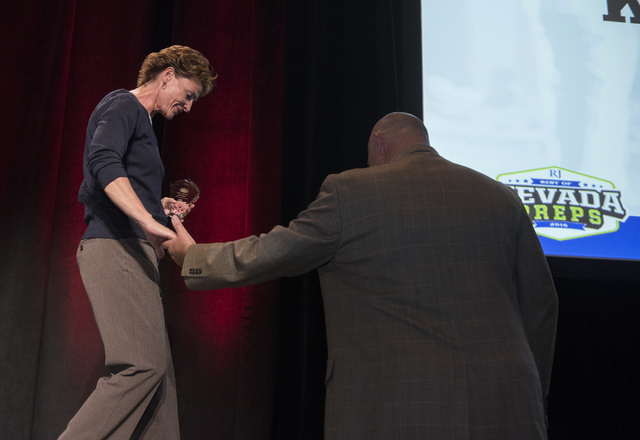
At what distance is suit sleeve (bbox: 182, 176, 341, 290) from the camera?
1336mm

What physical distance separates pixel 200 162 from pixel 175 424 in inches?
48.5

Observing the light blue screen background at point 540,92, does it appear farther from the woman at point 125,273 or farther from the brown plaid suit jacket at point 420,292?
the woman at point 125,273

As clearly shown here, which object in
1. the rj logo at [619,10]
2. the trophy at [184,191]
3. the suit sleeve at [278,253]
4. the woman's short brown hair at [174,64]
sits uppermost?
the rj logo at [619,10]

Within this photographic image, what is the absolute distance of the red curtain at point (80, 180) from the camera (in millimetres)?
2125

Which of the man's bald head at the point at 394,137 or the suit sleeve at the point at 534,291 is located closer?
the suit sleeve at the point at 534,291

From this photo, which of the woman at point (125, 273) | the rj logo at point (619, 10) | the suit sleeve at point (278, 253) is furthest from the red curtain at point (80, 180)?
the rj logo at point (619, 10)

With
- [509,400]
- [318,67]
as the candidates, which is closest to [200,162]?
[318,67]

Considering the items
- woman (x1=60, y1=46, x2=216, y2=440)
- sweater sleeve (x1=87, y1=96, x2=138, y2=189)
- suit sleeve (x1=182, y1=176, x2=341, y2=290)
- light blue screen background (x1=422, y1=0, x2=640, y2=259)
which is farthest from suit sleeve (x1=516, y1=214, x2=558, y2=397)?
sweater sleeve (x1=87, y1=96, x2=138, y2=189)

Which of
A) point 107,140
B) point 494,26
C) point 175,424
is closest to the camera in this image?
point 107,140

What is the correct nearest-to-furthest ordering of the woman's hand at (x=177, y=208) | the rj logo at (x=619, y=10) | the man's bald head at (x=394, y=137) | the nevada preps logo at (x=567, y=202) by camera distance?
the man's bald head at (x=394, y=137)
the woman's hand at (x=177, y=208)
the nevada preps logo at (x=567, y=202)
the rj logo at (x=619, y=10)

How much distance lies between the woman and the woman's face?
86mm

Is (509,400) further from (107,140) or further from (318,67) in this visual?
(318,67)

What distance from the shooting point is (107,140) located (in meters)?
1.40

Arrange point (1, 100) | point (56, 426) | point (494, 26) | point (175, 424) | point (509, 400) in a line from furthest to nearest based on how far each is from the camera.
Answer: point (494, 26) < point (1, 100) < point (56, 426) < point (175, 424) < point (509, 400)
